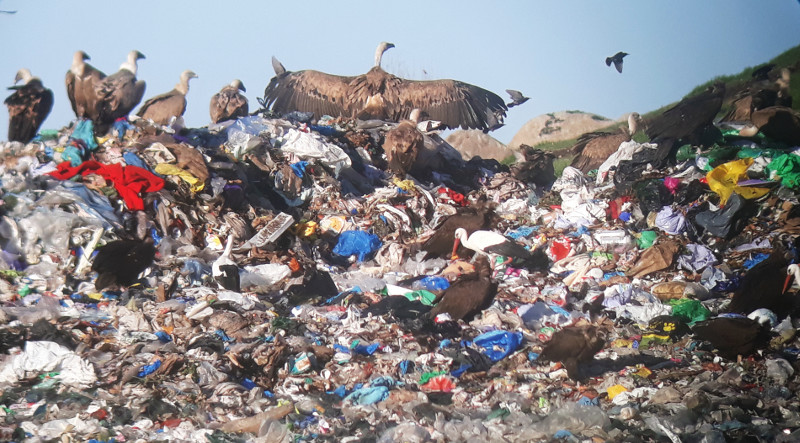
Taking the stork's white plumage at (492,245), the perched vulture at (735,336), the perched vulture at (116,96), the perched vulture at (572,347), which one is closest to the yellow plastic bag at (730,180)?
the stork's white plumage at (492,245)

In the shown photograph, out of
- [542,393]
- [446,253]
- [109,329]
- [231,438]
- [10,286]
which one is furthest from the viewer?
[446,253]

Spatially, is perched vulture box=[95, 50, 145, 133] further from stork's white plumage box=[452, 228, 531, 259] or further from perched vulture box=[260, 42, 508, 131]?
stork's white plumage box=[452, 228, 531, 259]

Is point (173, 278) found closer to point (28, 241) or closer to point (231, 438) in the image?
point (28, 241)

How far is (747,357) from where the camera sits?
4.48 meters

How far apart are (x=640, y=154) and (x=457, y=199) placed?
2293 millimetres

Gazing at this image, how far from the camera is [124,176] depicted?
6645 millimetres

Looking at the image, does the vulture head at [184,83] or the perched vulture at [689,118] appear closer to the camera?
the perched vulture at [689,118]

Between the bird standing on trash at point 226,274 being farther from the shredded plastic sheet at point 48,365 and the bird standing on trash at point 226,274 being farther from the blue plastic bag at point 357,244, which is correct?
the shredded plastic sheet at point 48,365

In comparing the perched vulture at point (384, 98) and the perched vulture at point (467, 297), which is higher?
the perched vulture at point (384, 98)

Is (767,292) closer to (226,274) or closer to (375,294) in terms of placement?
(375,294)

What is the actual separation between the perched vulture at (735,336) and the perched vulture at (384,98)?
19.2 feet

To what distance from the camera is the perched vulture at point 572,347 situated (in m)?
4.44

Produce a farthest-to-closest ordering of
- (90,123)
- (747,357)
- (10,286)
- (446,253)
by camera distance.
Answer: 1. (90,123)
2. (446,253)
3. (10,286)
4. (747,357)

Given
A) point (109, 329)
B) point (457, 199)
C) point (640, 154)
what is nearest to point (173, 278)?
point (109, 329)
